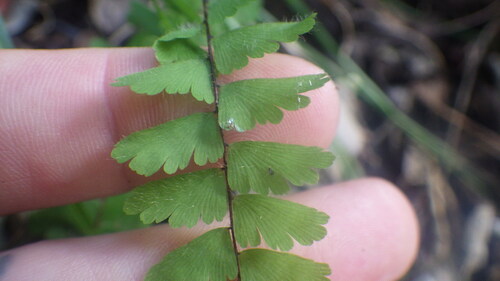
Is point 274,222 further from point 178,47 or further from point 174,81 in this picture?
point 178,47

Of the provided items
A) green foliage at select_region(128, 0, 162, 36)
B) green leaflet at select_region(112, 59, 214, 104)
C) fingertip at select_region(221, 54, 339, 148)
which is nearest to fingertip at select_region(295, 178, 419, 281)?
fingertip at select_region(221, 54, 339, 148)

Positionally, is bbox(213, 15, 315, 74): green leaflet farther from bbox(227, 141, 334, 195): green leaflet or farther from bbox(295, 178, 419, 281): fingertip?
bbox(295, 178, 419, 281): fingertip

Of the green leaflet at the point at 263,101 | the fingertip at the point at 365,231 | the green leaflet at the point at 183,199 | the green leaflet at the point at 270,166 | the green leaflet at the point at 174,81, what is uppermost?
the green leaflet at the point at 174,81

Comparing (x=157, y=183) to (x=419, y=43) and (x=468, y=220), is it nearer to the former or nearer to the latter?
(x=468, y=220)

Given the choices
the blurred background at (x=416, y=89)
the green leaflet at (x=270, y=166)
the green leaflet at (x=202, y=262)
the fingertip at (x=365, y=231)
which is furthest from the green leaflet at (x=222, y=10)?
the blurred background at (x=416, y=89)

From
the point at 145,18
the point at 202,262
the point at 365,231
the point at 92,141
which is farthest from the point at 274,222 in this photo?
the point at 145,18

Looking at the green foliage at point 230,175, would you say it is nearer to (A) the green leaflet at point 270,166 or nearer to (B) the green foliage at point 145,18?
(A) the green leaflet at point 270,166
